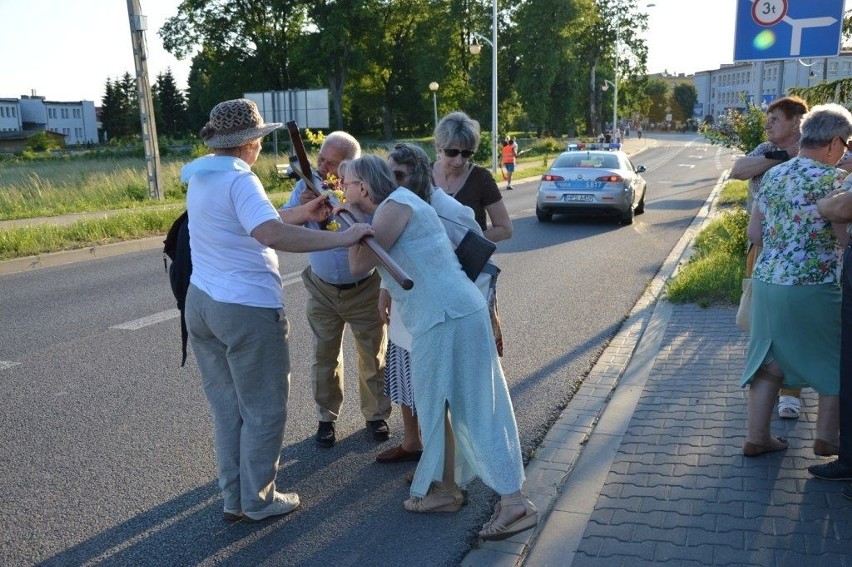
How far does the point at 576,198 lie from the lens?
53.2ft

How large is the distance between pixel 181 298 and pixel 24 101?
481 ft

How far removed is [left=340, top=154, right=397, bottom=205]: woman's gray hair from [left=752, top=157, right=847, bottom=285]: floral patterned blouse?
205cm

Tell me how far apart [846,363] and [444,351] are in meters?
1.95

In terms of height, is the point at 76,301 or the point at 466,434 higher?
the point at 466,434

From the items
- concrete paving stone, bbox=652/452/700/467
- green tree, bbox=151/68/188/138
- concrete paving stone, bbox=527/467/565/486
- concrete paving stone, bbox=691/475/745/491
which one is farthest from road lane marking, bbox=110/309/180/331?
green tree, bbox=151/68/188/138

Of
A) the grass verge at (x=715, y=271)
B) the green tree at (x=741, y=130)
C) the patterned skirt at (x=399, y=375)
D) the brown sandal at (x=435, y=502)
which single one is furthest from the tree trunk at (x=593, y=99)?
the brown sandal at (x=435, y=502)

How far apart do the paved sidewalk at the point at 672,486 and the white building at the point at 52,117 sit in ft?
443

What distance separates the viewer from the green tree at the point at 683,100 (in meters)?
143

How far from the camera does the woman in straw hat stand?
3.30 metres

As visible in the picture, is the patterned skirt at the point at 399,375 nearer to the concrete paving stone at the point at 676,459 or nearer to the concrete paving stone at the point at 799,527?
the concrete paving stone at the point at 676,459

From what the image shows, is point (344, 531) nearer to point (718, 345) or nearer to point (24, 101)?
point (718, 345)

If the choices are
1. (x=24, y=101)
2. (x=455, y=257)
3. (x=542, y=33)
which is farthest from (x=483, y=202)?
(x=24, y=101)

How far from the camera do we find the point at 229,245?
3406 mm

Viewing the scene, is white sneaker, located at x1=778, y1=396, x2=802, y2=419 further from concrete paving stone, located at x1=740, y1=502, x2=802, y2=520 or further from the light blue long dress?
the light blue long dress
